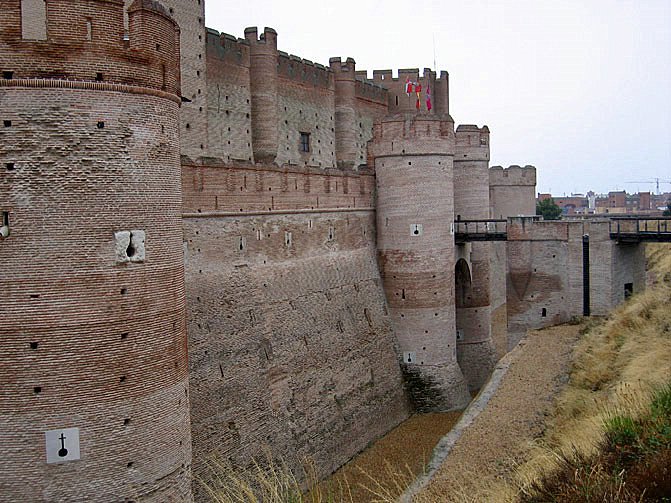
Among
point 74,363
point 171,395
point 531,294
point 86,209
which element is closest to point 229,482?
point 171,395

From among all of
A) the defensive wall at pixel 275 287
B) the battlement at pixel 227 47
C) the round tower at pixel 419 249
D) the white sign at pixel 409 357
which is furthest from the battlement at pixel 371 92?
the white sign at pixel 409 357

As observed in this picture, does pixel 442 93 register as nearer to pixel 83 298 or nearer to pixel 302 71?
pixel 302 71

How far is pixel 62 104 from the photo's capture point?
8195 mm

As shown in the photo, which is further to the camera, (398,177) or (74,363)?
(398,177)

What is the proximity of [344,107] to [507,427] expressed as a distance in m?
17.2

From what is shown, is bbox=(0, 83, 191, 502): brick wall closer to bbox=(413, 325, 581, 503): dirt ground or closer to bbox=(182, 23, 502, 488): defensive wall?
bbox=(182, 23, 502, 488): defensive wall

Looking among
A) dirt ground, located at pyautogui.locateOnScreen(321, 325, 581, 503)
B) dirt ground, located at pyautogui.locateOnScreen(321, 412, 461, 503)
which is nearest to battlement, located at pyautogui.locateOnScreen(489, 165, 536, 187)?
dirt ground, located at pyautogui.locateOnScreen(321, 325, 581, 503)

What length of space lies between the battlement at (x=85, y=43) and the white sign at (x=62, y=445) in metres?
3.90

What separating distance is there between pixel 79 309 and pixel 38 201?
127 centimetres

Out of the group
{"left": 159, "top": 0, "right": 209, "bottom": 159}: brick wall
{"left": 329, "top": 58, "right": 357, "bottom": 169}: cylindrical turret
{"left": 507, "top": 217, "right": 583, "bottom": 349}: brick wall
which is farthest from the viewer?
{"left": 329, "top": 58, "right": 357, "bottom": 169}: cylindrical turret

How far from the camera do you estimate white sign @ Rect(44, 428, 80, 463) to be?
8.13 metres

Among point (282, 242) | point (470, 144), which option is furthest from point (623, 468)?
point (470, 144)

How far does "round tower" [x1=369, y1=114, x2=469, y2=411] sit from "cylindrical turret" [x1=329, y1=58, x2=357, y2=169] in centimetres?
773

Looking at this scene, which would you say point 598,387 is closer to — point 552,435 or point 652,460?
point 552,435
